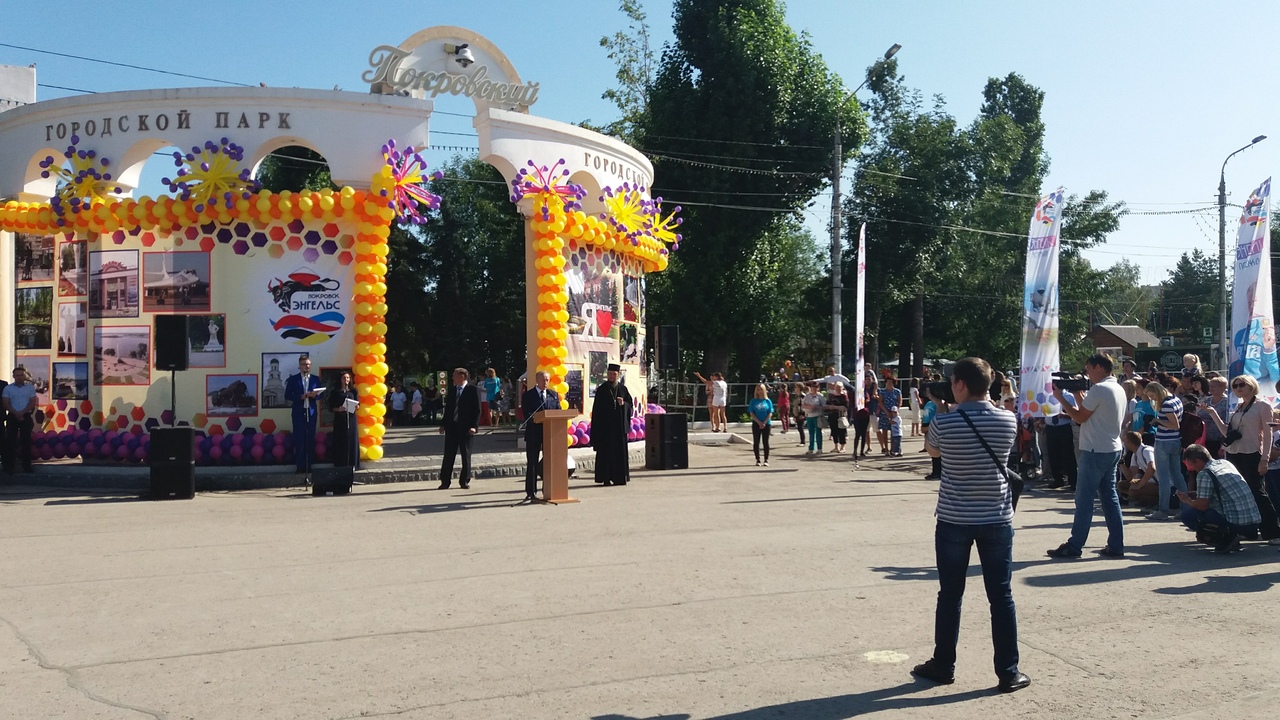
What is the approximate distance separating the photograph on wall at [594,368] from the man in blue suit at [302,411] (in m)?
5.29

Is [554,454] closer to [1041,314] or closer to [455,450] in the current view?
[455,450]

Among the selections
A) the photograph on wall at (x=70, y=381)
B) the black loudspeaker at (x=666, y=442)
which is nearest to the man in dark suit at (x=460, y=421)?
the black loudspeaker at (x=666, y=442)

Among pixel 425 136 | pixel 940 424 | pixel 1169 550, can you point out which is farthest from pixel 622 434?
pixel 940 424

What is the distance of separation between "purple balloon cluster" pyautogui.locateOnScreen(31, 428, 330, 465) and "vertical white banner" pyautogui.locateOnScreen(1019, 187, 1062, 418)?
11.1 meters

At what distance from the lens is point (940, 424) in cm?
553

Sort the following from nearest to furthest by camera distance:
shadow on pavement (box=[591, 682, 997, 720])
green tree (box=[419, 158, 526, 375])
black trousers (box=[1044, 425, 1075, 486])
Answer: shadow on pavement (box=[591, 682, 997, 720]) < black trousers (box=[1044, 425, 1075, 486]) < green tree (box=[419, 158, 526, 375])

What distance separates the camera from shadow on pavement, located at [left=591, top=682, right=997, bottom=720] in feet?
15.8

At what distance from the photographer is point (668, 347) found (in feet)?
69.0

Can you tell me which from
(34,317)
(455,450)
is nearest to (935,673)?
(455,450)

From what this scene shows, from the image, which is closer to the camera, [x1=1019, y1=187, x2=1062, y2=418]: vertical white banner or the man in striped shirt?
the man in striped shirt

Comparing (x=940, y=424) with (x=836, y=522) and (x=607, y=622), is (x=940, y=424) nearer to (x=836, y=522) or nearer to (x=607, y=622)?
(x=607, y=622)

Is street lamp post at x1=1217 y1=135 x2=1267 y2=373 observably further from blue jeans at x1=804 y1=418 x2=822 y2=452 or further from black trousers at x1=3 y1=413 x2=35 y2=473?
black trousers at x1=3 y1=413 x2=35 y2=473

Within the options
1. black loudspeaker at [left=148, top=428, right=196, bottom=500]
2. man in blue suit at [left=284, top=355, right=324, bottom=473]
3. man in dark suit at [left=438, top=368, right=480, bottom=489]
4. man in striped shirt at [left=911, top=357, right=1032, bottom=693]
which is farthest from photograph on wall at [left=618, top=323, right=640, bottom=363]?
man in striped shirt at [left=911, top=357, right=1032, bottom=693]

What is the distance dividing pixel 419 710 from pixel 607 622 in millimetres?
1934
